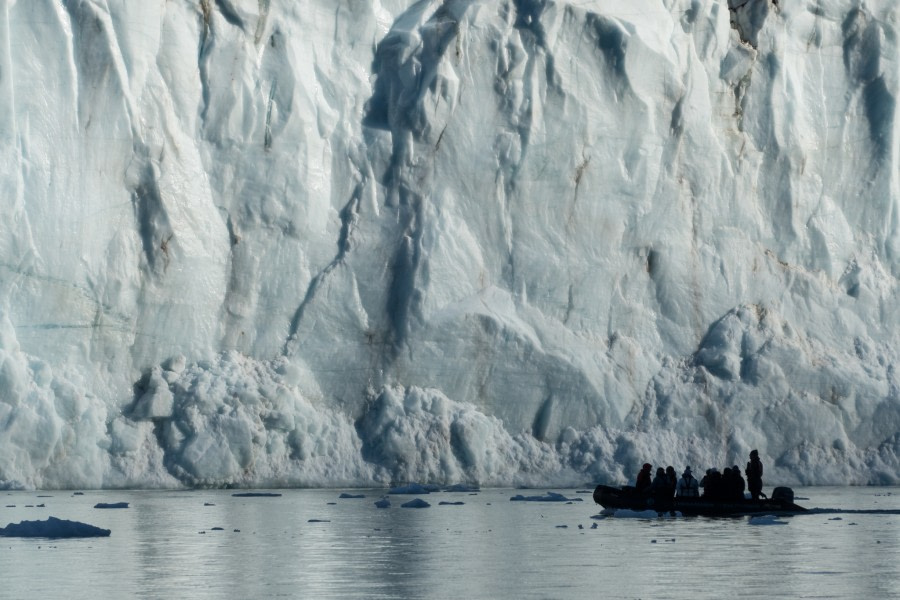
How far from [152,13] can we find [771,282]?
11173mm

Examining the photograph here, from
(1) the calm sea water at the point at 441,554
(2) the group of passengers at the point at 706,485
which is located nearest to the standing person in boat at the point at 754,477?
(2) the group of passengers at the point at 706,485

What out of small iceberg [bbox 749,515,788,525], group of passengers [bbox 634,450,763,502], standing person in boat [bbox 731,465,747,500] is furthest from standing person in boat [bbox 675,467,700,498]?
small iceberg [bbox 749,515,788,525]

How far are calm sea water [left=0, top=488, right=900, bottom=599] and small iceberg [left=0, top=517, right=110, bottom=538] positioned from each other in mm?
230

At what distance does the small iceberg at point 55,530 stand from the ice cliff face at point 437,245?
8.65 metres

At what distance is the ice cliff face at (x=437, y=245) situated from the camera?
26.1 metres

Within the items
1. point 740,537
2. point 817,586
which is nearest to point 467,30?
point 740,537

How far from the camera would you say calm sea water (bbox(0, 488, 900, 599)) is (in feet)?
38.4

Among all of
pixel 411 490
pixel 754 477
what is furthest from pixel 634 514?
pixel 411 490

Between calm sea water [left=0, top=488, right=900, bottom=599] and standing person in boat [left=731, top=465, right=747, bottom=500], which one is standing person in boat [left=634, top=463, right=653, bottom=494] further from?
standing person in boat [left=731, top=465, right=747, bottom=500]

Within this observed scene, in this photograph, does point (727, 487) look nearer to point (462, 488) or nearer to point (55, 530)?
point (462, 488)

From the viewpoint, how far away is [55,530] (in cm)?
1625

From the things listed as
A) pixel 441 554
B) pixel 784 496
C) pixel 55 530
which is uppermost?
pixel 784 496

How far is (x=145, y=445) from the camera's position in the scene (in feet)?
84.5

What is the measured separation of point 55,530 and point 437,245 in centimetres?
1224
